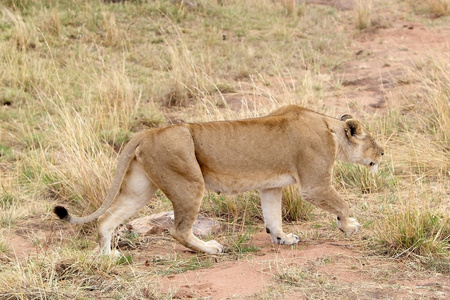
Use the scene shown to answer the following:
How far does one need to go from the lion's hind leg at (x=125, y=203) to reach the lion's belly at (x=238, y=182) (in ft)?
1.32

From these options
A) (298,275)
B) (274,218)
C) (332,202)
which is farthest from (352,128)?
(298,275)

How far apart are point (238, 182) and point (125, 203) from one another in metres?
0.78

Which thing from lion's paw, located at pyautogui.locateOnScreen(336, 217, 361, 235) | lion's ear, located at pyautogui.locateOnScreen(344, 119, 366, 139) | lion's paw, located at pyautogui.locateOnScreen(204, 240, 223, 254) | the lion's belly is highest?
lion's ear, located at pyautogui.locateOnScreen(344, 119, 366, 139)

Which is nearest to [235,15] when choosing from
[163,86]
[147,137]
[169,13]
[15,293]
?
[169,13]

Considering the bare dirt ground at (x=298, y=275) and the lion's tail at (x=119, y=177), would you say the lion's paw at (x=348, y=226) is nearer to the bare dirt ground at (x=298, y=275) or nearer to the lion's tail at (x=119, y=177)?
the bare dirt ground at (x=298, y=275)

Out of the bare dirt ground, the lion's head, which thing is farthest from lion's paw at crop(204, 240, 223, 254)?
the lion's head

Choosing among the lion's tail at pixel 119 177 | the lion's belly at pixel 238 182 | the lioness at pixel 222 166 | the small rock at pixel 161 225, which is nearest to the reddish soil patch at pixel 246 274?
the lioness at pixel 222 166

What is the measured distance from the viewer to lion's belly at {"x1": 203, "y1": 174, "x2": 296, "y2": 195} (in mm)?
4914

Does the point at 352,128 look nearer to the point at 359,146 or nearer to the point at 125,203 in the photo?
the point at 359,146

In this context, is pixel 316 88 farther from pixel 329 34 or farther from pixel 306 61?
pixel 329 34

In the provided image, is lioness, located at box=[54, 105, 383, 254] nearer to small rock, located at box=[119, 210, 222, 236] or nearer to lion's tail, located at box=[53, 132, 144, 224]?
lion's tail, located at box=[53, 132, 144, 224]

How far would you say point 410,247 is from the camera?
4637 millimetres

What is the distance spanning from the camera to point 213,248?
497cm

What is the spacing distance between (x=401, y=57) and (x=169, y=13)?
424 cm
